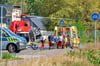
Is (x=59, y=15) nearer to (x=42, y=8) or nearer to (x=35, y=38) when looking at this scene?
(x=42, y=8)

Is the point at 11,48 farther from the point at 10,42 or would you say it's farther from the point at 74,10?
the point at 74,10

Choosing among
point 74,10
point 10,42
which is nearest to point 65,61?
point 10,42

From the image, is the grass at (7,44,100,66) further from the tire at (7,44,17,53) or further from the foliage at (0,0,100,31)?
the foliage at (0,0,100,31)

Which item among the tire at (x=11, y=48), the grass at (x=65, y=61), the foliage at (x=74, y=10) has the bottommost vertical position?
the tire at (x=11, y=48)

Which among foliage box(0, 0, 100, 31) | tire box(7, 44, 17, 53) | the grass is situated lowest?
tire box(7, 44, 17, 53)

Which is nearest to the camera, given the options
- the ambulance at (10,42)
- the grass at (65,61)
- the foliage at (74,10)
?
the grass at (65,61)

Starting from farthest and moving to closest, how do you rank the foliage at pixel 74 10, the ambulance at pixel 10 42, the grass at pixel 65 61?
1. the foliage at pixel 74 10
2. the ambulance at pixel 10 42
3. the grass at pixel 65 61

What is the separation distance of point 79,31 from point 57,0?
1544cm

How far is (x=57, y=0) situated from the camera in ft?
230

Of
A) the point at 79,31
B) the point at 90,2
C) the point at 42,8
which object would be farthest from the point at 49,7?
Answer: the point at 79,31

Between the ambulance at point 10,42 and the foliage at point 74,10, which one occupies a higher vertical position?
the foliage at point 74,10

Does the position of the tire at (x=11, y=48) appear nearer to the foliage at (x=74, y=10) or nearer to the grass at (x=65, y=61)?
the grass at (x=65, y=61)

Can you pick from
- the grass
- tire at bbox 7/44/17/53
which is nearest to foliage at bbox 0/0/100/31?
tire at bbox 7/44/17/53

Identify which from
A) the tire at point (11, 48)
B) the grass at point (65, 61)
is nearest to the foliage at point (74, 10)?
the tire at point (11, 48)
